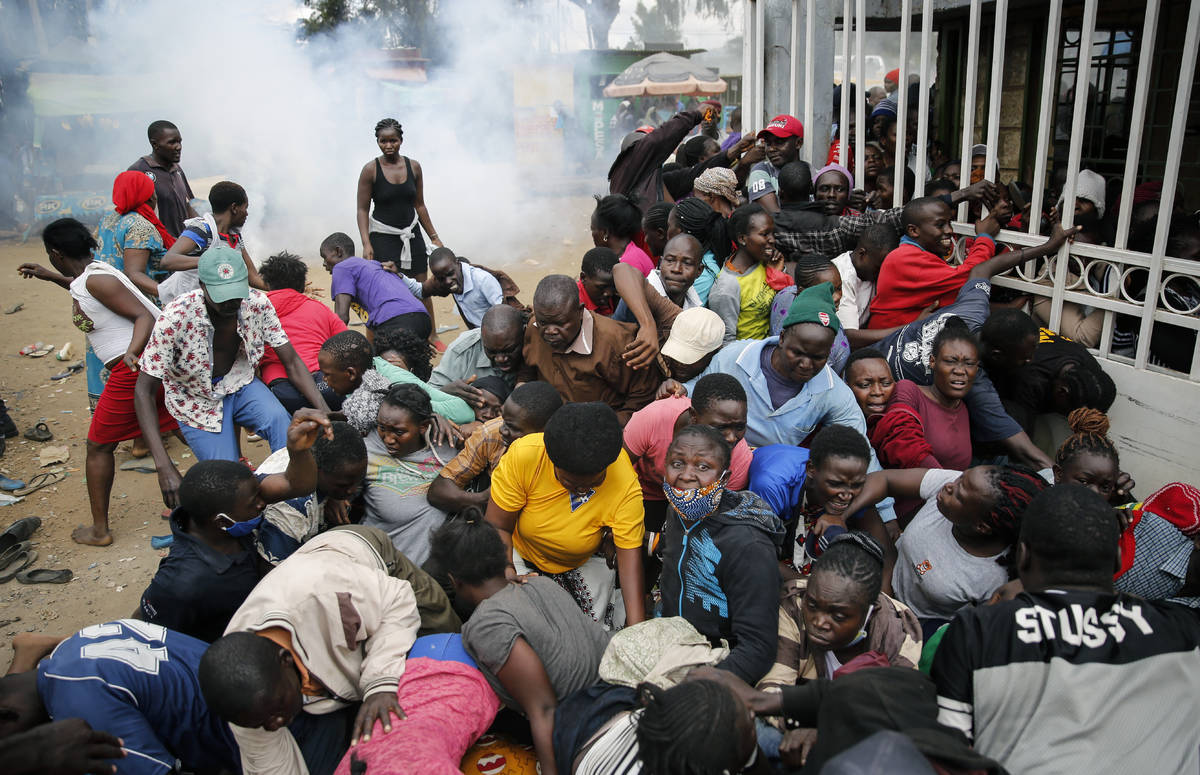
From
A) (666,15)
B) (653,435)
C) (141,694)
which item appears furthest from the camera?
(666,15)

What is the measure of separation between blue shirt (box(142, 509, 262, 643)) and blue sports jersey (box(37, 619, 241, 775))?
25 centimetres

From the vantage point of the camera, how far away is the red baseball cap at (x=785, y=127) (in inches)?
227

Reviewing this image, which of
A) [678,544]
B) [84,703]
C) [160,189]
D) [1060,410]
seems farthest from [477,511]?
[160,189]

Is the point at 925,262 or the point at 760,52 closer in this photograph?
the point at 925,262

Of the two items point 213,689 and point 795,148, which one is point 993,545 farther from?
point 795,148

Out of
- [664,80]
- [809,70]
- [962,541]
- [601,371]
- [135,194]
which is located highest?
[664,80]

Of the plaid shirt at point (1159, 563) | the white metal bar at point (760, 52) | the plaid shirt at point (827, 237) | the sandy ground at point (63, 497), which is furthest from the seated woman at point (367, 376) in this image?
the white metal bar at point (760, 52)

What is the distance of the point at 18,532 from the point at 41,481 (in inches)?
38.7

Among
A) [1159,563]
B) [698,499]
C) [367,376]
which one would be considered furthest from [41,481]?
[1159,563]

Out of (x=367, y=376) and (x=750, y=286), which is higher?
(x=750, y=286)

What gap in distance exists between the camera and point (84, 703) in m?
2.26

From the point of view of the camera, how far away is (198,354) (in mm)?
3918

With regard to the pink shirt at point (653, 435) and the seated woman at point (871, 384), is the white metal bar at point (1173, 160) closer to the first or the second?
the seated woman at point (871, 384)

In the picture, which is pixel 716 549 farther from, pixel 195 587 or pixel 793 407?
pixel 195 587
